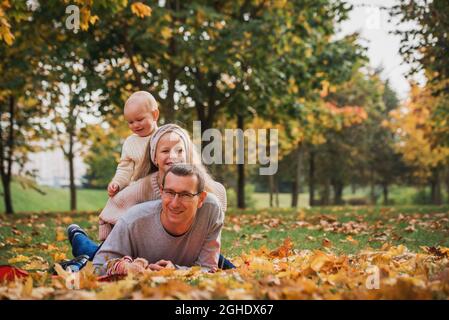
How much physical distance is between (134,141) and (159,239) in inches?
46.4

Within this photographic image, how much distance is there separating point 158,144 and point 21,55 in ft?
34.6

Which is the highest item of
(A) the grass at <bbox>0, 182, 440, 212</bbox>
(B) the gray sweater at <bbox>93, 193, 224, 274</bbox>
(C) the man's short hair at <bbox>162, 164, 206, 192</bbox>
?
(C) the man's short hair at <bbox>162, 164, 206, 192</bbox>

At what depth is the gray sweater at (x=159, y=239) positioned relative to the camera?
163 inches

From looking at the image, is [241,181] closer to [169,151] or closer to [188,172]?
[169,151]

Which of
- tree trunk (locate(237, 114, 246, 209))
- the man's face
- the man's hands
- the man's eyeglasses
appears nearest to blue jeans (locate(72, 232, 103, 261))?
the man's hands

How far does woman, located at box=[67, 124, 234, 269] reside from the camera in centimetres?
449

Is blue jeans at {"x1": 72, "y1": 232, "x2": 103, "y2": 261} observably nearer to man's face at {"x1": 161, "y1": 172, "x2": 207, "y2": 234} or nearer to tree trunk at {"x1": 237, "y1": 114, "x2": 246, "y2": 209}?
man's face at {"x1": 161, "y1": 172, "x2": 207, "y2": 234}

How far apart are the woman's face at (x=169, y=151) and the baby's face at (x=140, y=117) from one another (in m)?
0.54

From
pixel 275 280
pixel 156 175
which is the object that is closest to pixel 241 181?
pixel 156 175

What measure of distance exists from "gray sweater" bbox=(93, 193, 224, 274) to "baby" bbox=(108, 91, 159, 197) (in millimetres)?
737

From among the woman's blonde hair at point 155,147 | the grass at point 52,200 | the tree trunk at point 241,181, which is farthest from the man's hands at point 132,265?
the grass at point 52,200

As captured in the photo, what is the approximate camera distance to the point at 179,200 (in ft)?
12.9

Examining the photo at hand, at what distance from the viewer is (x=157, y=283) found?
3434 millimetres

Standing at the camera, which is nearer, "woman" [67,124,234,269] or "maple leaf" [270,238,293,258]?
"woman" [67,124,234,269]
